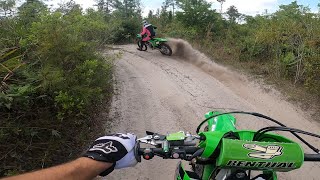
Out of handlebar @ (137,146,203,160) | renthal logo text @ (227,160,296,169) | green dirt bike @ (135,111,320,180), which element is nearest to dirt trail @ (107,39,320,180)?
green dirt bike @ (135,111,320,180)

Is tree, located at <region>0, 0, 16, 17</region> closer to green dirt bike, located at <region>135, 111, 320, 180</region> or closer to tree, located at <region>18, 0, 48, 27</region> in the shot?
tree, located at <region>18, 0, 48, 27</region>

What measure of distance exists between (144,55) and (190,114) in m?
7.92

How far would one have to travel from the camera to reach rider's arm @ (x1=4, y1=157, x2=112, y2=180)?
148 cm

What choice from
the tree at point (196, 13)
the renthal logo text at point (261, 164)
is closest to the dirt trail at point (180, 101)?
the renthal logo text at point (261, 164)

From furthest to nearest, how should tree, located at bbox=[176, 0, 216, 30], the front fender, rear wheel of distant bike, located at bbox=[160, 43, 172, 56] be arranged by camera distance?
tree, located at bbox=[176, 0, 216, 30] < rear wheel of distant bike, located at bbox=[160, 43, 172, 56] < the front fender

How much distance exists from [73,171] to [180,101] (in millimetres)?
6712

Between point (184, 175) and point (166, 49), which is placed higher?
point (166, 49)

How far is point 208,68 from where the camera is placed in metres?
11.6

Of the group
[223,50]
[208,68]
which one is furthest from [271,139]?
[223,50]

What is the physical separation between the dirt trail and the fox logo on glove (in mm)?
3194

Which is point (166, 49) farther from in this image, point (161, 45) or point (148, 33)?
point (148, 33)

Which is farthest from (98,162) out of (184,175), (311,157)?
(311,157)

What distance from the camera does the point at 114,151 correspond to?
1.72 m

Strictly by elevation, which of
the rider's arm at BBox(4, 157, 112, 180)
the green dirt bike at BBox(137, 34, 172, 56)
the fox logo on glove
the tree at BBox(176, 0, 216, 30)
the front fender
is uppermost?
the tree at BBox(176, 0, 216, 30)
